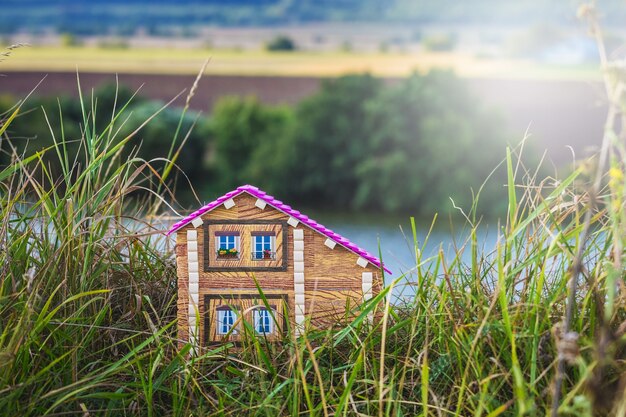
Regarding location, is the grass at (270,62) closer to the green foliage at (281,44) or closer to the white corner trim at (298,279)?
the green foliage at (281,44)

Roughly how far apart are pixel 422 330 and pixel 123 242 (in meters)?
0.71

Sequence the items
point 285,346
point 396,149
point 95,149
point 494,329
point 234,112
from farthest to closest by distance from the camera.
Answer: point 234,112
point 396,149
point 95,149
point 285,346
point 494,329

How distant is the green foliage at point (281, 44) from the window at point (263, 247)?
21.8m

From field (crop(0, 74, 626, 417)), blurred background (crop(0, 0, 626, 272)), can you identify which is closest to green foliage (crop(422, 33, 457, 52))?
blurred background (crop(0, 0, 626, 272))

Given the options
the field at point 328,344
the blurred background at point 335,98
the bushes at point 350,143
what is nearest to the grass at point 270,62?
the blurred background at point 335,98

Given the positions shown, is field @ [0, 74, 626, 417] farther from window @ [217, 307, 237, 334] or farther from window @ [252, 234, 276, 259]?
window @ [252, 234, 276, 259]

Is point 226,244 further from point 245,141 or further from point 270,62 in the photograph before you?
point 270,62

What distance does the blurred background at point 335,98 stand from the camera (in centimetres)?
1552

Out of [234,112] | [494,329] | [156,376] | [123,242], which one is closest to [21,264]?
[123,242]

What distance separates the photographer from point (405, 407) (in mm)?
1619

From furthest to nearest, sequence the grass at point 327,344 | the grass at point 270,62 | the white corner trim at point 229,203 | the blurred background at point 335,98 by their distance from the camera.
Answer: the grass at point 270,62 < the blurred background at point 335,98 < the white corner trim at point 229,203 < the grass at point 327,344

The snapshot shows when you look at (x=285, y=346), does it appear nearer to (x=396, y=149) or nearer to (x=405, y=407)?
(x=405, y=407)

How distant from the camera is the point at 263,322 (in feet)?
5.58

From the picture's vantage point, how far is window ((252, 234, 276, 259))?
5.48 ft
